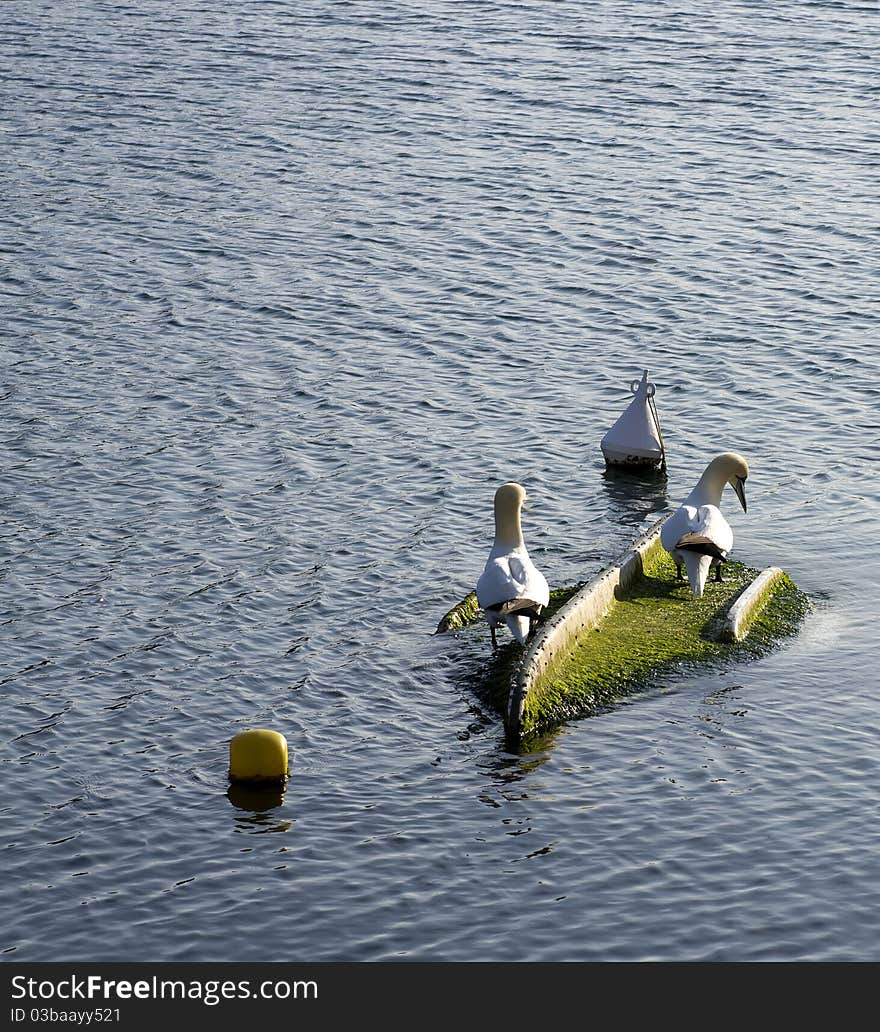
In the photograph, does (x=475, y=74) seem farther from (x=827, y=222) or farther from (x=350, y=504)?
(x=350, y=504)

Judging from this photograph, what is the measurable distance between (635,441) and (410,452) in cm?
336

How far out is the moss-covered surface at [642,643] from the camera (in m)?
16.5

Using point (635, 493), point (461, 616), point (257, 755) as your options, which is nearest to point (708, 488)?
point (461, 616)

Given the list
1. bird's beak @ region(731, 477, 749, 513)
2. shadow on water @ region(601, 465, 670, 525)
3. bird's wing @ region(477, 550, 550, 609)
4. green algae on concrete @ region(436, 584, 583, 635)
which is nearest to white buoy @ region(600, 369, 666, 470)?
shadow on water @ region(601, 465, 670, 525)

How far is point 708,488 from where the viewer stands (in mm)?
19656

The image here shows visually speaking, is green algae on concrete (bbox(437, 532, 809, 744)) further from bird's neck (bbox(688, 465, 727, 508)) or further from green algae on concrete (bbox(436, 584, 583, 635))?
bird's neck (bbox(688, 465, 727, 508))

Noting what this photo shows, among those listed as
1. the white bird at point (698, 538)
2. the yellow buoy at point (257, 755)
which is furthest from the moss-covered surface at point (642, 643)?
the yellow buoy at point (257, 755)

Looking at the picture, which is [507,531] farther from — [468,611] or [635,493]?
[635,493]

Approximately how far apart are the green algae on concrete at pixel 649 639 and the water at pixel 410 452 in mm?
331

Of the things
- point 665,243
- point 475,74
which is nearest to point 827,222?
point 665,243

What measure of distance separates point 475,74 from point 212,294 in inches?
691

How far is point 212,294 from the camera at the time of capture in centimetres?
3086

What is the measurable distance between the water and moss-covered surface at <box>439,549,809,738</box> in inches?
12.5

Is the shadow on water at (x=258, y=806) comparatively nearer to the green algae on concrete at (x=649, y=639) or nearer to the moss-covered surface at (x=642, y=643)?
the green algae on concrete at (x=649, y=639)
